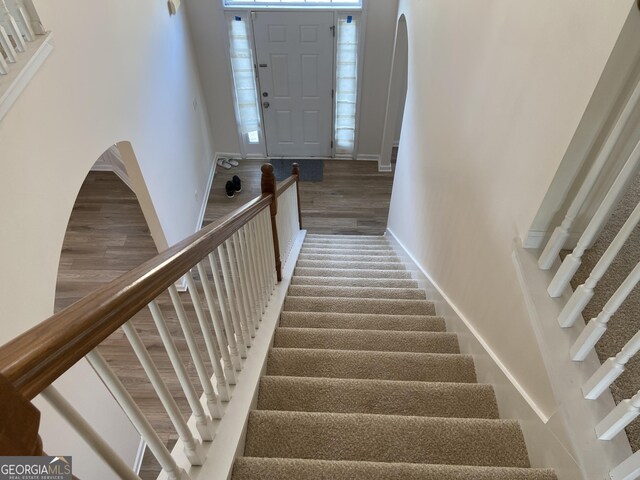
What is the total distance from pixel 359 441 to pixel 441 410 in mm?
421

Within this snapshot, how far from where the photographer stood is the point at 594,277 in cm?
112

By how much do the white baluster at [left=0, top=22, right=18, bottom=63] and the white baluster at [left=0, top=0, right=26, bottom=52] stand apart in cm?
4

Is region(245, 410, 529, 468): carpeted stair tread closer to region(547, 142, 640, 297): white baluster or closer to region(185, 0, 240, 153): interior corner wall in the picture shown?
region(547, 142, 640, 297): white baluster

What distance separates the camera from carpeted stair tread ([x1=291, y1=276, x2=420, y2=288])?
119 inches

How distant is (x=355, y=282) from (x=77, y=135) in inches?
83.1

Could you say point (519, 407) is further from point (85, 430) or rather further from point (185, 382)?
point (85, 430)

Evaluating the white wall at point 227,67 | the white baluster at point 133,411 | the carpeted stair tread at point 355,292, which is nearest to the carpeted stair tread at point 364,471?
the white baluster at point 133,411

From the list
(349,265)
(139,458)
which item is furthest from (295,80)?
(139,458)

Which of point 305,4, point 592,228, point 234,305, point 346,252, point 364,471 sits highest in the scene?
point 592,228

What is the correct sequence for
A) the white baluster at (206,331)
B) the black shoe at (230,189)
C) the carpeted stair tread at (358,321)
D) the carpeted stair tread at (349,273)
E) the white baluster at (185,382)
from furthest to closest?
the black shoe at (230,189) < the carpeted stair tread at (349,273) < the carpeted stair tread at (358,321) < the white baluster at (206,331) < the white baluster at (185,382)

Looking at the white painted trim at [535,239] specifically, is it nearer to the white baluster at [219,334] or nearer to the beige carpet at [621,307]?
the beige carpet at [621,307]

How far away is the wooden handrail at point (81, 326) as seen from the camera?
51cm

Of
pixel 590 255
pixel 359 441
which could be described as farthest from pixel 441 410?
pixel 590 255

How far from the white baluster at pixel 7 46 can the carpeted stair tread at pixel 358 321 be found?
6.24ft
